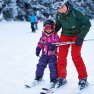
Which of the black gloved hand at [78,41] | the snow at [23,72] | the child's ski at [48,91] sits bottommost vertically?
the snow at [23,72]

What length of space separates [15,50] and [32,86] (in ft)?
19.2

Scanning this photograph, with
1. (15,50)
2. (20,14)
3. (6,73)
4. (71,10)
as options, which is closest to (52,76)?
(71,10)

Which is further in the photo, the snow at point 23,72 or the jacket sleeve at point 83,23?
the snow at point 23,72

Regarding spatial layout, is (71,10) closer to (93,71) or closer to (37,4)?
(93,71)

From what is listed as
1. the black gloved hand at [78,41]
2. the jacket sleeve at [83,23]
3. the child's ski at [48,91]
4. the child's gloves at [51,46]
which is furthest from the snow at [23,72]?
the jacket sleeve at [83,23]

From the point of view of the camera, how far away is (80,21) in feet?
18.5

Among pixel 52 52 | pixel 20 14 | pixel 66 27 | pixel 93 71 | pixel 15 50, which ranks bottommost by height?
pixel 20 14

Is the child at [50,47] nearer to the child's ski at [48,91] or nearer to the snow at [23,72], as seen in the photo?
the child's ski at [48,91]

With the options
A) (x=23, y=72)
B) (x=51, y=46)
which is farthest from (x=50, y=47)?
(x=23, y=72)

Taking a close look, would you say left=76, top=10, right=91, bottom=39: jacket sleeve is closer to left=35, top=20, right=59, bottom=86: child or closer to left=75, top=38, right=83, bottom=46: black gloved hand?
left=75, top=38, right=83, bottom=46: black gloved hand

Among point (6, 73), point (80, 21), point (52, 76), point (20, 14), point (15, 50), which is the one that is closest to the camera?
point (80, 21)

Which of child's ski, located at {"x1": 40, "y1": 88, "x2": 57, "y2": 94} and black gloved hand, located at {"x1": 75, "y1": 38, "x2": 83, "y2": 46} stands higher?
black gloved hand, located at {"x1": 75, "y1": 38, "x2": 83, "y2": 46}

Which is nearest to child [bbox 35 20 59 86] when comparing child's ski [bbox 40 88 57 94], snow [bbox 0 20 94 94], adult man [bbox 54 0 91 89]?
adult man [bbox 54 0 91 89]

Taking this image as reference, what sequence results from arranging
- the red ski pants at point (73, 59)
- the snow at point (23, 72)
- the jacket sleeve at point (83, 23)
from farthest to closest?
the snow at point (23, 72), the red ski pants at point (73, 59), the jacket sleeve at point (83, 23)
